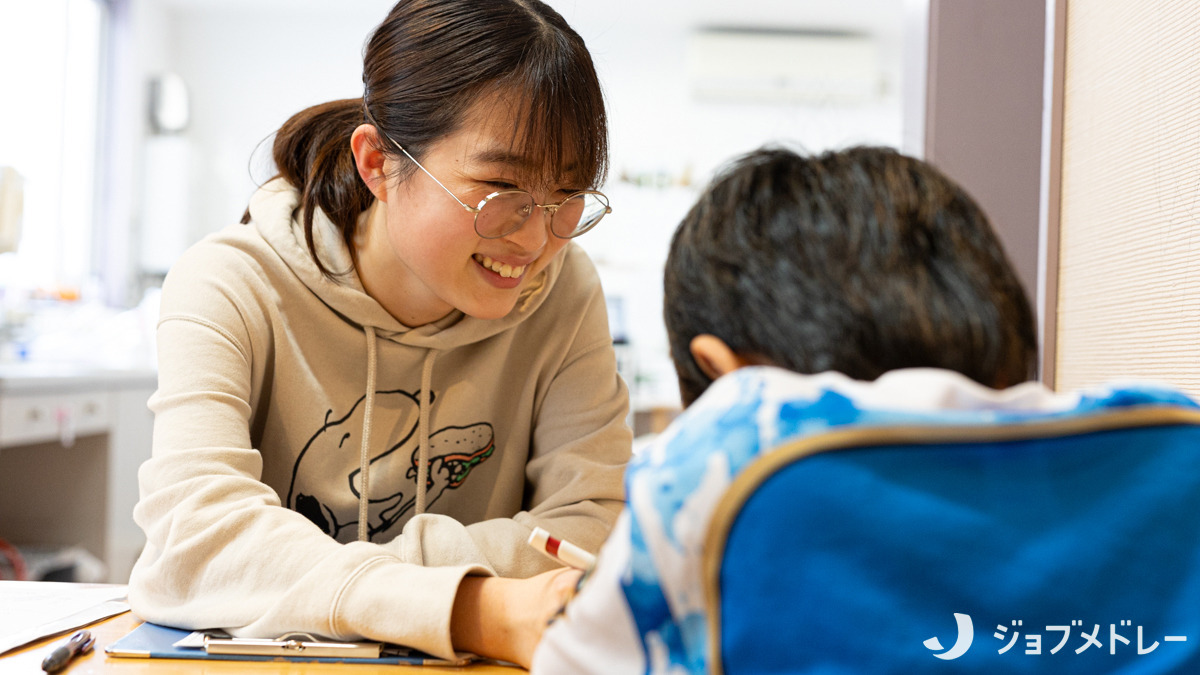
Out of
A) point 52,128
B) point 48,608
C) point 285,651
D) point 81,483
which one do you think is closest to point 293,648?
point 285,651

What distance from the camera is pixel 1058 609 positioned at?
1.47 ft

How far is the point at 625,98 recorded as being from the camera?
5.30 metres

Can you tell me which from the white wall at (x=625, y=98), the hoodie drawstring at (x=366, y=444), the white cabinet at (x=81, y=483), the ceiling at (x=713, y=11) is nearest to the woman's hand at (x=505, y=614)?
the hoodie drawstring at (x=366, y=444)

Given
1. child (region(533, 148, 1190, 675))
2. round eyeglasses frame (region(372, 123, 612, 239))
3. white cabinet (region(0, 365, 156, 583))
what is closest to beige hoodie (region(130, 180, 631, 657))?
round eyeglasses frame (region(372, 123, 612, 239))

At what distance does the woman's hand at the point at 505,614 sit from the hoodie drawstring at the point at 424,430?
0.32m

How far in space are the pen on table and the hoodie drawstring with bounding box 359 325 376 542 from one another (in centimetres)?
31

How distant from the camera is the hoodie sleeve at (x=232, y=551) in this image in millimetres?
695

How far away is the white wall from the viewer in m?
5.00

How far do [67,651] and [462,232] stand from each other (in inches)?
19.4

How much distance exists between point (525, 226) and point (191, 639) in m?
0.48

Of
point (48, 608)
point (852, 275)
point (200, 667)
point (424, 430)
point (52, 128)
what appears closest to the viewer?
point (852, 275)

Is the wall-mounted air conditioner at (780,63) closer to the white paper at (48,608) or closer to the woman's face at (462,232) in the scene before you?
the woman's face at (462,232)

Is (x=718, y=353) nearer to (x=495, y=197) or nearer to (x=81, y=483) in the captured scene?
(x=495, y=197)

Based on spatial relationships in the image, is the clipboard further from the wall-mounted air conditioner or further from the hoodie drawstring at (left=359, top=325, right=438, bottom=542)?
the wall-mounted air conditioner
